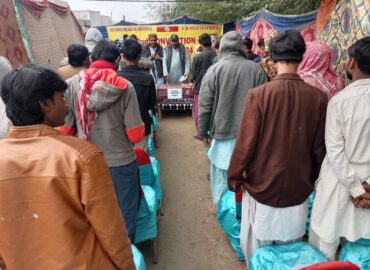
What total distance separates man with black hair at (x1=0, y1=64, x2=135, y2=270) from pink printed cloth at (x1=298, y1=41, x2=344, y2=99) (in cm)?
206

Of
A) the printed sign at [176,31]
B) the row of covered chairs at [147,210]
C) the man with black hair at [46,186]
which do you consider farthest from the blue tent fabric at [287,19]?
the man with black hair at [46,186]

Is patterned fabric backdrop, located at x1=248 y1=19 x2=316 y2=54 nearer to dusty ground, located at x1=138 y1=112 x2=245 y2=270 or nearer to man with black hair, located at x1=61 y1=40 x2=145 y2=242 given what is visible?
dusty ground, located at x1=138 y1=112 x2=245 y2=270

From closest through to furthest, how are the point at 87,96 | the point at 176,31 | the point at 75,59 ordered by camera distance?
the point at 87,96 < the point at 75,59 < the point at 176,31

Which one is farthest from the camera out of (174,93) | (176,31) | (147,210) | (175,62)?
(176,31)

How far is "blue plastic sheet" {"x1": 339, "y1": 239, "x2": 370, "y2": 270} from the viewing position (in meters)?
2.02

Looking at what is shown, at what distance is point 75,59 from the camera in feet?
9.20

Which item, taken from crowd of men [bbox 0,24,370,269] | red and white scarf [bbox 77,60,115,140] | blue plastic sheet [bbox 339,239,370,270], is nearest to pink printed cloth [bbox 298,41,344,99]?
crowd of men [bbox 0,24,370,269]

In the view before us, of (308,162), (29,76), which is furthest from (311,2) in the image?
(29,76)

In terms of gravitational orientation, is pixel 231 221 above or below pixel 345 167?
below

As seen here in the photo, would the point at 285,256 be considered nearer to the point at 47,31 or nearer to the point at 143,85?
the point at 143,85

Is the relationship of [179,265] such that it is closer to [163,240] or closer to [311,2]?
[163,240]

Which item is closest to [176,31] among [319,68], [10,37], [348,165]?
[10,37]

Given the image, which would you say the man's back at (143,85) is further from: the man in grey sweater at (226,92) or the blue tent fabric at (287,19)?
the blue tent fabric at (287,19)

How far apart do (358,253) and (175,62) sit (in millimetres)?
5786
